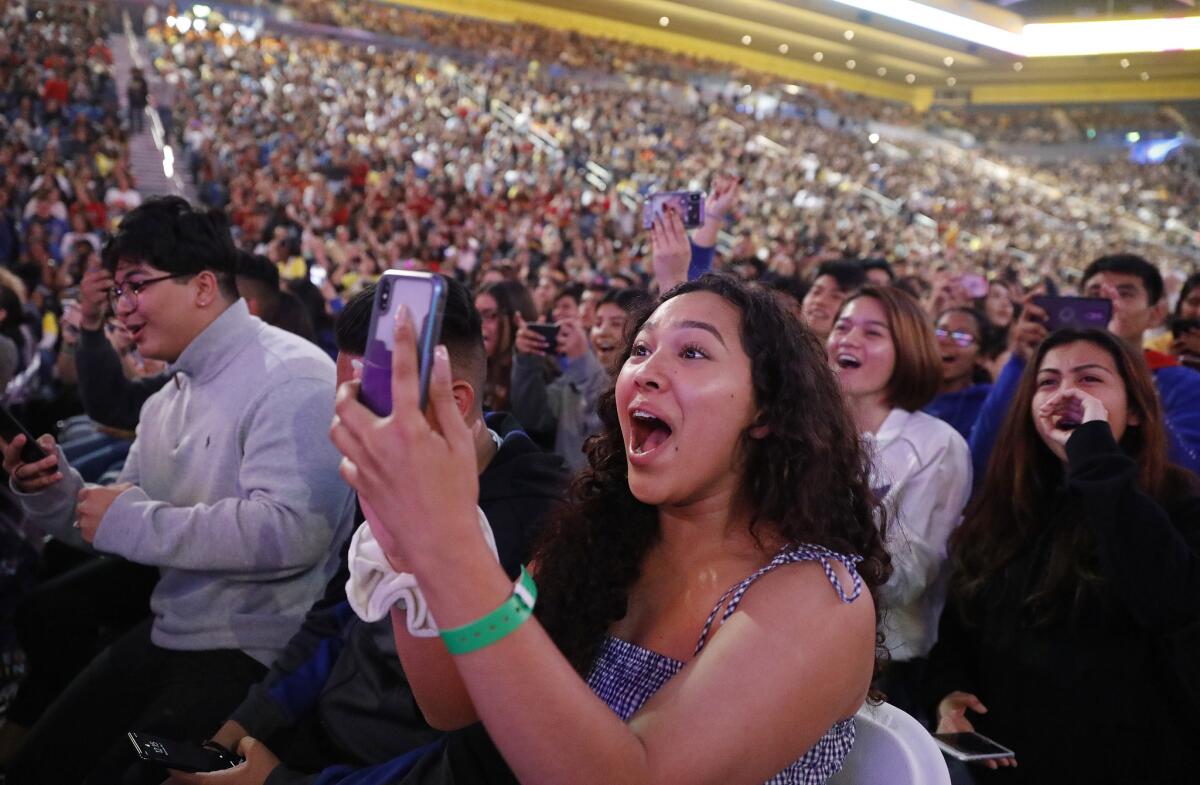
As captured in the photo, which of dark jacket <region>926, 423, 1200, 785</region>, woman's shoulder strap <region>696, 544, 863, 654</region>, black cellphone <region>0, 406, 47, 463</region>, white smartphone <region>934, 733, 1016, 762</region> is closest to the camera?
woman's shoulder strap <region>696, 544, 863, 654</region>

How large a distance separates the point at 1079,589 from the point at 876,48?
26341 millimetres

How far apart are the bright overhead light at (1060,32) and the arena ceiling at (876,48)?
594 millimetres

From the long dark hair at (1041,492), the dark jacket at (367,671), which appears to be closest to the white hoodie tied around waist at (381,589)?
the dark jacket at (367,671)

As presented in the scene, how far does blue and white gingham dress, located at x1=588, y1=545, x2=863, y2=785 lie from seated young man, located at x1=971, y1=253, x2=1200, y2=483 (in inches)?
56.2

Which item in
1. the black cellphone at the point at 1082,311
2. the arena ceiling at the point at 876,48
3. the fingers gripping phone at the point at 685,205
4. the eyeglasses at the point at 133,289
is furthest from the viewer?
the arena ceiling at the point at 876,48

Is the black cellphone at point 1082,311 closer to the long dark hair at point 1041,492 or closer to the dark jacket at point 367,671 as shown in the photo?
the long dark hair at point 1041,492

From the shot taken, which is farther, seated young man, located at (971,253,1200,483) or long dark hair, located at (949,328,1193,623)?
seated young man, located at (971,253,1200,483)

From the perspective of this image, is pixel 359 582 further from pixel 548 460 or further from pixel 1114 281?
pixel 1114 281

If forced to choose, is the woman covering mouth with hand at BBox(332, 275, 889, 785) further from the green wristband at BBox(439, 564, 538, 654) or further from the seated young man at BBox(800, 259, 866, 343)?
the seated young man at BBox(800, 259, 866, 343)

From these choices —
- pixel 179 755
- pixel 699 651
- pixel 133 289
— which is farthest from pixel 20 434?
pixel 699 651

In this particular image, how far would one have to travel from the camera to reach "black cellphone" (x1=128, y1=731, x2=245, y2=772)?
4.50 feet

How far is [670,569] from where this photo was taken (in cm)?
117

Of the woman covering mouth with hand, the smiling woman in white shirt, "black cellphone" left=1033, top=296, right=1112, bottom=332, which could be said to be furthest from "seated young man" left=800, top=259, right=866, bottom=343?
the woman covering mouth with hand

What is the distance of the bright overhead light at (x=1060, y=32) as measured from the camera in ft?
46.1
